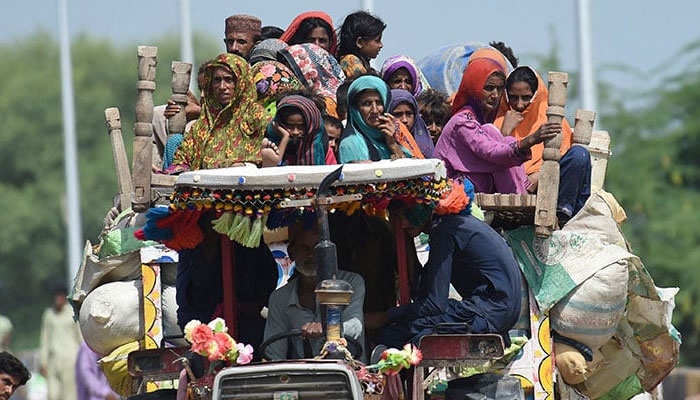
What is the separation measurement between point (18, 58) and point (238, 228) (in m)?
48.0

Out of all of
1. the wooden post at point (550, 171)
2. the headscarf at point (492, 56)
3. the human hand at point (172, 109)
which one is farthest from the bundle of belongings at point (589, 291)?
the human hand at point (172, 109)

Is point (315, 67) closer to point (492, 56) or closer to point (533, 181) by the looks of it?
point (492, 56)

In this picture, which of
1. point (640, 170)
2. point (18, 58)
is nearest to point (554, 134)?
point (640, 170)

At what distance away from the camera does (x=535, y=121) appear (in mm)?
10805

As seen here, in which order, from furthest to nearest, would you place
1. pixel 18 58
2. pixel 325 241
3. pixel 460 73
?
1. pixel 18 58
2. pixel 460 73
3. pixel 325 241

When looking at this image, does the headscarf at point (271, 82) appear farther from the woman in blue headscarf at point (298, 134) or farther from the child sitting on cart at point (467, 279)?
the child sitting on cart at point (467, 279)

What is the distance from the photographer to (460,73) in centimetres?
1198

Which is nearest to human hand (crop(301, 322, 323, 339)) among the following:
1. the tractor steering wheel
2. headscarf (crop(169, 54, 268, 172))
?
the tractor steering wheel

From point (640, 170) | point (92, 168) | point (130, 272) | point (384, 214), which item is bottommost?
point (92, 168)

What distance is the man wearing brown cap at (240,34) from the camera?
36.2 ft

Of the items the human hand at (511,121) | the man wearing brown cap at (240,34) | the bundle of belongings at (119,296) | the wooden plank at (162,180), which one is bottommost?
the bundle of belongings at (119,296)

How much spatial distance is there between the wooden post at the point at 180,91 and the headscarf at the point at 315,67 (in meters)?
0.76

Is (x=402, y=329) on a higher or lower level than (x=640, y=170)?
higher

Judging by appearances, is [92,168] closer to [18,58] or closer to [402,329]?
[18,58]
